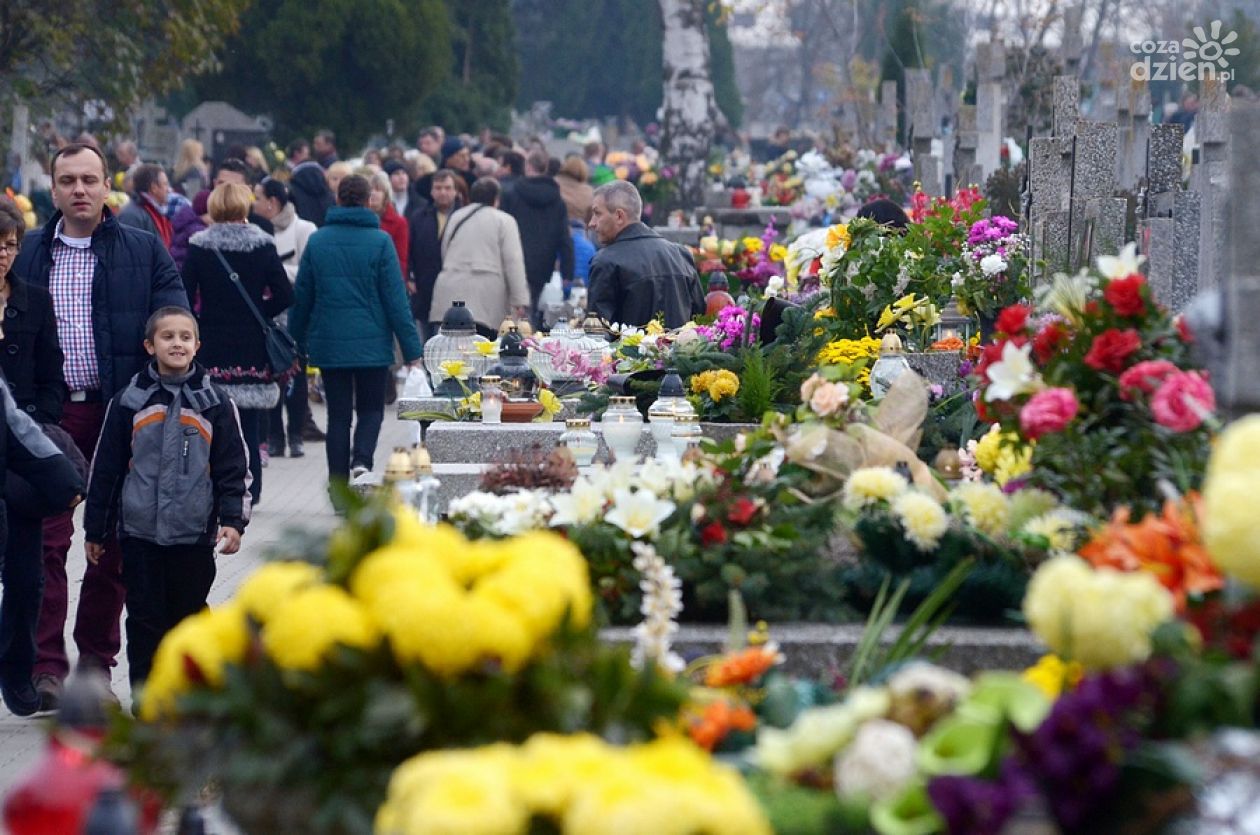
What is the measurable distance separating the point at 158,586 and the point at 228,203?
4.14m

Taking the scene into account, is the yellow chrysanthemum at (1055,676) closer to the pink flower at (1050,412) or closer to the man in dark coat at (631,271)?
the pink flower at (1050,412)

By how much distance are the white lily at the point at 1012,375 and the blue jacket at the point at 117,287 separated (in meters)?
3.58

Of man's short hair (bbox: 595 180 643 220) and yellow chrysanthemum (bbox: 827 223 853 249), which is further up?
man's short hair (bbox: 595 180 643 220)

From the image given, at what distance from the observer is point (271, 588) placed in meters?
3.30

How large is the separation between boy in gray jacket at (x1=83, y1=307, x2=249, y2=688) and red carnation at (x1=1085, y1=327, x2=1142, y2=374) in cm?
318

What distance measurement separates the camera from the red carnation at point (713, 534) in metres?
4.79

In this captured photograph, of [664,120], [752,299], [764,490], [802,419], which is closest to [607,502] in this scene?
[764,490]

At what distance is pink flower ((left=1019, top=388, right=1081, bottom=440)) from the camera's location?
4418mm

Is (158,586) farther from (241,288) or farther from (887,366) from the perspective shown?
(241,288)

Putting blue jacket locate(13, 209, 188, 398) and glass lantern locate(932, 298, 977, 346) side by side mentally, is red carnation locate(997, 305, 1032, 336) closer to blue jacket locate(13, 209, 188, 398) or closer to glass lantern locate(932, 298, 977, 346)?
blue jacket locate(13, 209, 188, 398)

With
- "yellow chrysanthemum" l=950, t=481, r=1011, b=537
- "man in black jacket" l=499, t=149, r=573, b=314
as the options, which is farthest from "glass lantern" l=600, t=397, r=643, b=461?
"man in black jacket" l=499, t=149, r=573, b=314

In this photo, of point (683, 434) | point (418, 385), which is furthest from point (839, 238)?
point (683, 434)

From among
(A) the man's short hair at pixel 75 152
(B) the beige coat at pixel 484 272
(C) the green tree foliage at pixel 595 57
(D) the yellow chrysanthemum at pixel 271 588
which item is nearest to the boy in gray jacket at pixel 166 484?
(A) the man's short hair at pixel 75 152

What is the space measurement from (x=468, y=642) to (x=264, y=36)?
3217 centimetres
